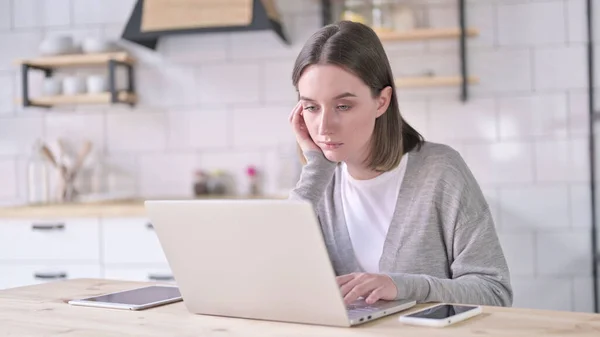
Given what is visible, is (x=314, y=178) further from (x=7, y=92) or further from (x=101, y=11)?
(x=7, y=92)

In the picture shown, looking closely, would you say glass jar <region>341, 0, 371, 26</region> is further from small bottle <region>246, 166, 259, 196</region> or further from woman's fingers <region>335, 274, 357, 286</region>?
woman's fingers <region>335, 274, 357, 286</region>

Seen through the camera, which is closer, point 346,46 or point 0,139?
point 346,46

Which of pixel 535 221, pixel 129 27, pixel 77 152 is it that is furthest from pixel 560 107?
pixel 77 152

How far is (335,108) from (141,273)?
1.95 m

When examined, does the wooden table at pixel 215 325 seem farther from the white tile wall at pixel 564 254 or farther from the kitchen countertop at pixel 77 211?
the white tile wall at pixel 564 254

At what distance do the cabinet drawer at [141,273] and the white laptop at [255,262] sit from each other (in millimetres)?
1974

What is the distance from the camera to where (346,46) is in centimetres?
173

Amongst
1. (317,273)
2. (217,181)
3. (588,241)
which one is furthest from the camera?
(217,181)

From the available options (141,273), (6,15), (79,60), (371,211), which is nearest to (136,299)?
(371,211)

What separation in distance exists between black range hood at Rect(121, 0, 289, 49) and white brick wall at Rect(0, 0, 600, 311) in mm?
193

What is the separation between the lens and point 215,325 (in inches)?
52.6

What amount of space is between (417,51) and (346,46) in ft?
6.66

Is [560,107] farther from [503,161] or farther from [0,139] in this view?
[0,139]

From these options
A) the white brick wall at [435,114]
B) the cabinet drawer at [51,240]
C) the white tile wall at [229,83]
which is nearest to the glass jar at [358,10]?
the white brick wall at [435,114]
